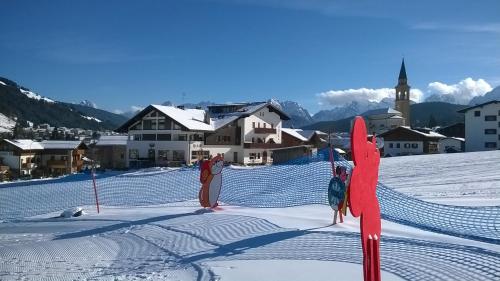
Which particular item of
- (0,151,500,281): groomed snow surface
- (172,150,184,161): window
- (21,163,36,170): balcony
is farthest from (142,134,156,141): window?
(0,151,500,281): groomed snow surface

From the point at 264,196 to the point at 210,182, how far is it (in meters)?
2.55

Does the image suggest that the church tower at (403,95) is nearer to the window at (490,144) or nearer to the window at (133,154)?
the window at (490,144)

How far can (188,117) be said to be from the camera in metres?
40.1

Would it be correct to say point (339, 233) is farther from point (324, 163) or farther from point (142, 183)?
point (142, 183)

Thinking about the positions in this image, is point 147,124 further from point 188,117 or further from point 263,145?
point 263,145

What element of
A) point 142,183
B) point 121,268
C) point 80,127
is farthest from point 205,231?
point 80,127

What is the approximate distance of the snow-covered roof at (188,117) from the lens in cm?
3750

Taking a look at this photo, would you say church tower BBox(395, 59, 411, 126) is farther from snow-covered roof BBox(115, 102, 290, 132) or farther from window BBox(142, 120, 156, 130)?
window BBox(142, 120, 156, 130)

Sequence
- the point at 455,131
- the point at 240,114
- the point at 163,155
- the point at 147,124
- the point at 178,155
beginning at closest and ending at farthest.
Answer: the point at 178,155 → the point at 163,155 → the point at 147,124 → the point at 240,114 → the point at 455,131

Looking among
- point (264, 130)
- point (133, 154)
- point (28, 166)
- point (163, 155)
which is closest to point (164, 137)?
point (163, 155)

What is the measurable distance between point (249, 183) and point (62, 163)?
3826cm

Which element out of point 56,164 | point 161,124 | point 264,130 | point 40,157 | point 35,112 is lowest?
point 56,164

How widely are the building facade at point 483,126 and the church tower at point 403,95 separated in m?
36.2

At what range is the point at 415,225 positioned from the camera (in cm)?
837
